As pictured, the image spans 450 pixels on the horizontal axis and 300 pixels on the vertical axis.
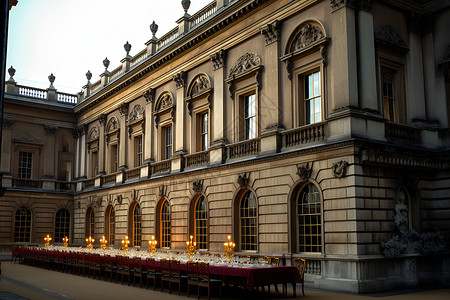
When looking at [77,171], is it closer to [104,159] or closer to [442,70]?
[104,159]

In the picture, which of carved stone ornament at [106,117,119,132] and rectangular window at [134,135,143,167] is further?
carved stone ornament at [106,117,119,132]

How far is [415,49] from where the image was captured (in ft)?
64.7

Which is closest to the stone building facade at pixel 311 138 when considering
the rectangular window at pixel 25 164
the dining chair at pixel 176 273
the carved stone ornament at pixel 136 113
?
the carved stone ornament at pixel 136 113

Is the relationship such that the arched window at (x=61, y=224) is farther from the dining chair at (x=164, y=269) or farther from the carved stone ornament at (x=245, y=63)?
the dining chair at (x=164, y=269)

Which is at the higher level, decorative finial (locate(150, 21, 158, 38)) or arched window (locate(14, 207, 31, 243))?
decorative finial (locate(150, 21, 158, 38))

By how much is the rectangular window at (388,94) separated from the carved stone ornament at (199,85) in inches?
350

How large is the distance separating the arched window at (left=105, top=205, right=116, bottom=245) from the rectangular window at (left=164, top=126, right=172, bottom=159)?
7.27m

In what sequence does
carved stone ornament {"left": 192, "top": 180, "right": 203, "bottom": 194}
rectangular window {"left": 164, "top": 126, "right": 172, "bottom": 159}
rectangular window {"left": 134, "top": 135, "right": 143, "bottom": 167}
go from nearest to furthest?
1. carved stone ornament {"left": 192, "top": 180, "right": 203, "bottom": 194}
2. rectangular window {"left": 164, "top": 126, "right": 172, "bottom": 159}
3. rectangular window {"left": 134, "top": 135, "right": 143, "bottom": 167}

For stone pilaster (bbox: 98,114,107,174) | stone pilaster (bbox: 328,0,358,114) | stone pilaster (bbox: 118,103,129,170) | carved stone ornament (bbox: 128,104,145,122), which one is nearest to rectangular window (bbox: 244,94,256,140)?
stone pilaster (bbox: 328,0,358,114)

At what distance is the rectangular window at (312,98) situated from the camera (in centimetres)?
1905

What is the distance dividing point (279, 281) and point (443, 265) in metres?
7.53

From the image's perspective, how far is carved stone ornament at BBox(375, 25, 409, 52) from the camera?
18.5 metres

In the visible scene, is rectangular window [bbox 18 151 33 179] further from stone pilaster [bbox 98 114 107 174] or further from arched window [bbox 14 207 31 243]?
stone pilaster [bbox 98 114 107 174]

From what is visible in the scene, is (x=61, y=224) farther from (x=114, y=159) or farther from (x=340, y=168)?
(x=340, y=168)
